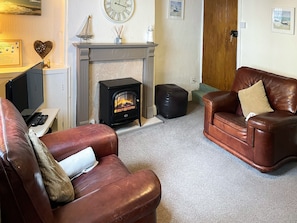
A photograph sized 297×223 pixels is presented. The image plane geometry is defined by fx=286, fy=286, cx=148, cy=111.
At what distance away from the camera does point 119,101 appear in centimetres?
393

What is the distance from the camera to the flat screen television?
2.34m

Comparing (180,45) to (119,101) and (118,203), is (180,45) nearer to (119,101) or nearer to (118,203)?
(119,101)

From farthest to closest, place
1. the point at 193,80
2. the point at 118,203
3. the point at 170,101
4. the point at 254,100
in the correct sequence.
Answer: the point at 193,80 < the point at 170,101 < the point at 254,100 < the point at 118,203

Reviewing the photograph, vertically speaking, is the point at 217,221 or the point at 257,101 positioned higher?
the point at 257,101

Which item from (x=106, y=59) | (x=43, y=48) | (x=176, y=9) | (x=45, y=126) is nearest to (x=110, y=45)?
(x=106, y=59)

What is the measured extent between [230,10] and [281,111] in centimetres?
224

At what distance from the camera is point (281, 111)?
3.17m

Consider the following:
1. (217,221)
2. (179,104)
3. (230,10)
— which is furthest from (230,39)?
(217,221)

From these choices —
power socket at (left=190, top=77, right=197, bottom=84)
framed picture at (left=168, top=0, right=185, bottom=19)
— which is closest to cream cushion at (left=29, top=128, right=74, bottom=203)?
framed picture at (left=168, top=0, right=185, bottom=19)

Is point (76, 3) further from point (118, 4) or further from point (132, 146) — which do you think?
point (132, 146)

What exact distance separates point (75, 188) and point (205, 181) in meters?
1.40

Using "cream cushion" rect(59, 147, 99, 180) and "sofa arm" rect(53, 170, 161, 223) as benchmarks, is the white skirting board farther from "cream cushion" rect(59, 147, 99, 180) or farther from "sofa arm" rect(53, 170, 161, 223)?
"sofa arm" rect(53, 170, 161, 223)

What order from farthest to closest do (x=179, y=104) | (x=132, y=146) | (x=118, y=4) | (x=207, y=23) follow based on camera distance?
(x=207, y=23) < (x=179, y=104) < (x=118, y=4) < (x=132, y=146)

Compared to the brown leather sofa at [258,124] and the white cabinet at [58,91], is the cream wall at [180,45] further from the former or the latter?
the white cabinet at [58,91]
